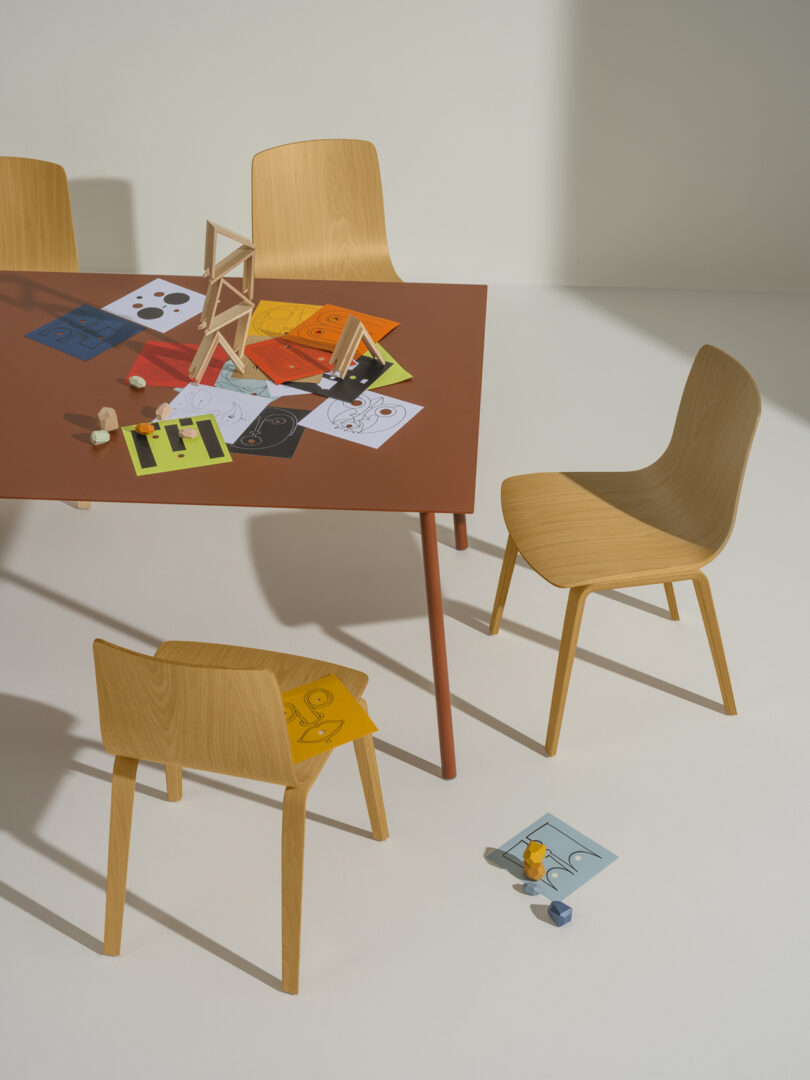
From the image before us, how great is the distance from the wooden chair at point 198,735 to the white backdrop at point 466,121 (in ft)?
10.7

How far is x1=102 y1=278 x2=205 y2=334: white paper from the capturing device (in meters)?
2.58

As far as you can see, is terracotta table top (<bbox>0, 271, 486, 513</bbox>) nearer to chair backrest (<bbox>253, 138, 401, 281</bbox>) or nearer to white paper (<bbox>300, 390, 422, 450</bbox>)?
white paper (<bbox>300, 390, 422, 450</bbox>)

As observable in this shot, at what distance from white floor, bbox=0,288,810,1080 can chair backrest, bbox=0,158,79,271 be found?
2.58ft

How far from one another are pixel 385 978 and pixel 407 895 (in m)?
0.18

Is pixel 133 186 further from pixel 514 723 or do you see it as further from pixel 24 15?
pixel 514 723

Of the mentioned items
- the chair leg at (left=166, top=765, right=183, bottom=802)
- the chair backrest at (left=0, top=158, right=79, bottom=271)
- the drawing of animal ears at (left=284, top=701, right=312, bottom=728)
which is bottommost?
the chair leg at (left=166, top=765, right=183, bottom=802)

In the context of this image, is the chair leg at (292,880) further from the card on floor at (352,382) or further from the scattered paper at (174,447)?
the card on floor at (352,382)

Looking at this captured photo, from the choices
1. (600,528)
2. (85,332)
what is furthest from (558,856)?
(85,332)

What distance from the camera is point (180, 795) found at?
221 centimetres

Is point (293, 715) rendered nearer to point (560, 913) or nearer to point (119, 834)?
point (119, 834)

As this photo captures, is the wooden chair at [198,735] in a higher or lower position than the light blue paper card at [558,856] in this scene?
higher

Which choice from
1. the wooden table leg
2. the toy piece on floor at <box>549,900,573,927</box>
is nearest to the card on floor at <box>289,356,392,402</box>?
the wooden table leg

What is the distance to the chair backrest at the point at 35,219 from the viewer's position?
3.19 m

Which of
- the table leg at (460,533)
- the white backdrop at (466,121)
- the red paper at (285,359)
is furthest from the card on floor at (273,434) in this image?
the white backdrop at (466,121)
